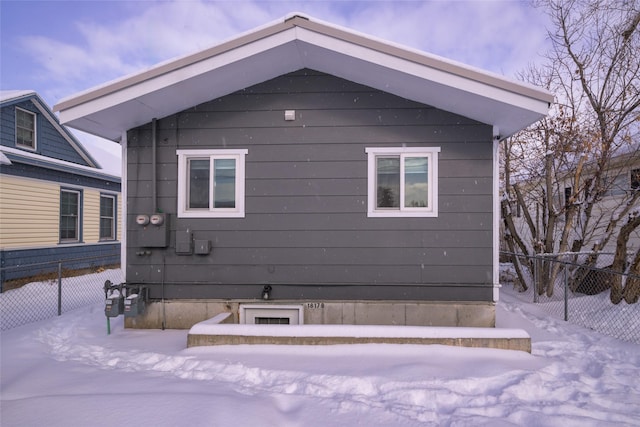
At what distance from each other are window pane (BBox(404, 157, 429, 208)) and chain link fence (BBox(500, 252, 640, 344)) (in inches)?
112

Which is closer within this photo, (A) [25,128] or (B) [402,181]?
(B) [402,181]

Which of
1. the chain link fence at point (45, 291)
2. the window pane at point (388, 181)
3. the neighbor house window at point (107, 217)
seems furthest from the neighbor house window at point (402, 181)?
the neighbor house window at point (107, 217)

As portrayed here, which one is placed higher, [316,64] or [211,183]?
[316,64]

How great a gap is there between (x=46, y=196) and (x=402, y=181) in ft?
33.4

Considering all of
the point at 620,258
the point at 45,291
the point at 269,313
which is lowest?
the point at 45,291

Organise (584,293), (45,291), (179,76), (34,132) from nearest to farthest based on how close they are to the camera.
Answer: (179,76), (45,291), (584,293), (34,132)

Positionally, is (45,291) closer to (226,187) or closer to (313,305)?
(226,187)

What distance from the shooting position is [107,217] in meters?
12.4

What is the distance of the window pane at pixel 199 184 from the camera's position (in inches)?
209

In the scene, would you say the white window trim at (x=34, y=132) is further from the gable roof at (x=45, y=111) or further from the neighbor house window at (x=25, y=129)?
the gable roof at (x=45, y=111)

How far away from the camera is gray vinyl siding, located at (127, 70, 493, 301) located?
5.07 m

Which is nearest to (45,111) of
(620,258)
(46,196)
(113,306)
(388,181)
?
(46,196)

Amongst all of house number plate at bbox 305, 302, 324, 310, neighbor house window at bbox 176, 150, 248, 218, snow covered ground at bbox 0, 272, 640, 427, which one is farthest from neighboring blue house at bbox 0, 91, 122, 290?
house number plate at bbox 305, 302, 324, 310

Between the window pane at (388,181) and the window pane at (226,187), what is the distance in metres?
2.23
